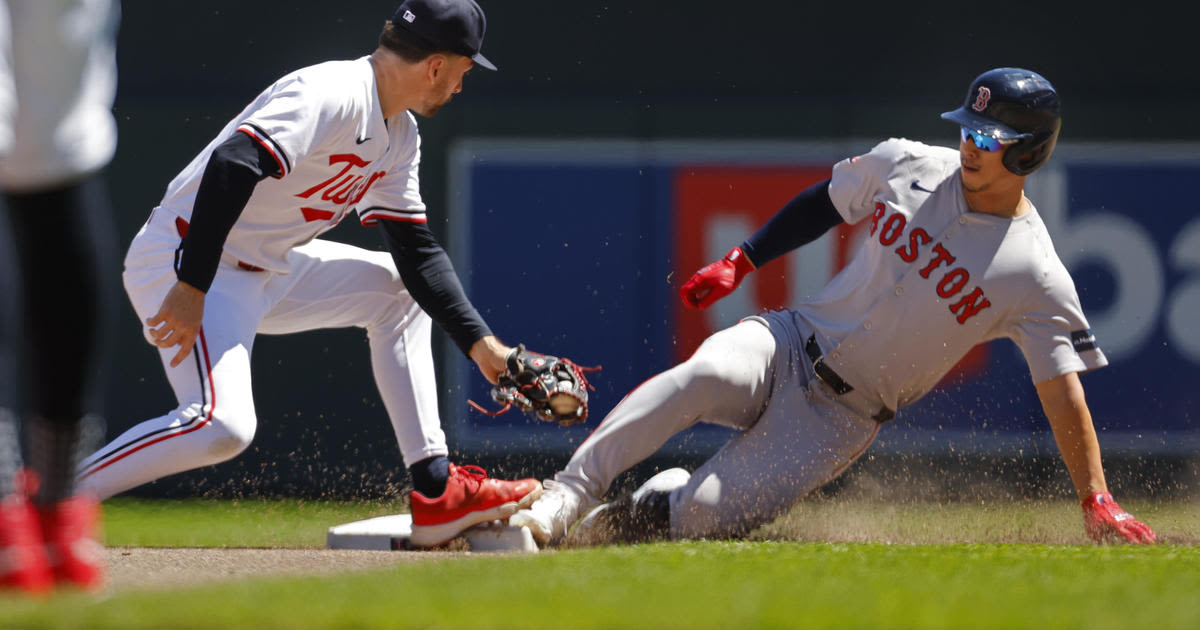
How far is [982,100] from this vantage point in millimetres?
3332

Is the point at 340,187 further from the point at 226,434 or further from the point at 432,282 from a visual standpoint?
the point at 226,434

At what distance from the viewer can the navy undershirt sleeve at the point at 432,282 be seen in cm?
312

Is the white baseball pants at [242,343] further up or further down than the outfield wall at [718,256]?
further up

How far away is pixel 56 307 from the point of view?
1.67 metres

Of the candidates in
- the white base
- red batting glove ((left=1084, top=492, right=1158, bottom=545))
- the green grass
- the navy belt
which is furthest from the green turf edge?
the navy belt

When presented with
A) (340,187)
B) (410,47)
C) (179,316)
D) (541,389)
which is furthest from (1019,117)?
(179,316)

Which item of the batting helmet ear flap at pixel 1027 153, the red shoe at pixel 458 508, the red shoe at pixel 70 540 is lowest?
the red shoe at pixel 458 508

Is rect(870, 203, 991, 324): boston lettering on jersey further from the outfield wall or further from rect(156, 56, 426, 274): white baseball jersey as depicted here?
the outfield wall

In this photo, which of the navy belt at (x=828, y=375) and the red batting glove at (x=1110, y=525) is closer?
the red batting glove at (x=1110, y=525)

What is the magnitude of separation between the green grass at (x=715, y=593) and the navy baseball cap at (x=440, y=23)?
1153mm

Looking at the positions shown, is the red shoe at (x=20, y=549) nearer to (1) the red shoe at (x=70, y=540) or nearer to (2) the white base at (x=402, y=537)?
(1) the red shoe at (x=70, y=540)

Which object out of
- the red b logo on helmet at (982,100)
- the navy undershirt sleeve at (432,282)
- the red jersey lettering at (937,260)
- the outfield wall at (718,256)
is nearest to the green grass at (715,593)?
the navy undershirt sleeve at (432,282)

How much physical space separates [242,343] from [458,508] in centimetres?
62

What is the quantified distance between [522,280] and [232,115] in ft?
4.48
